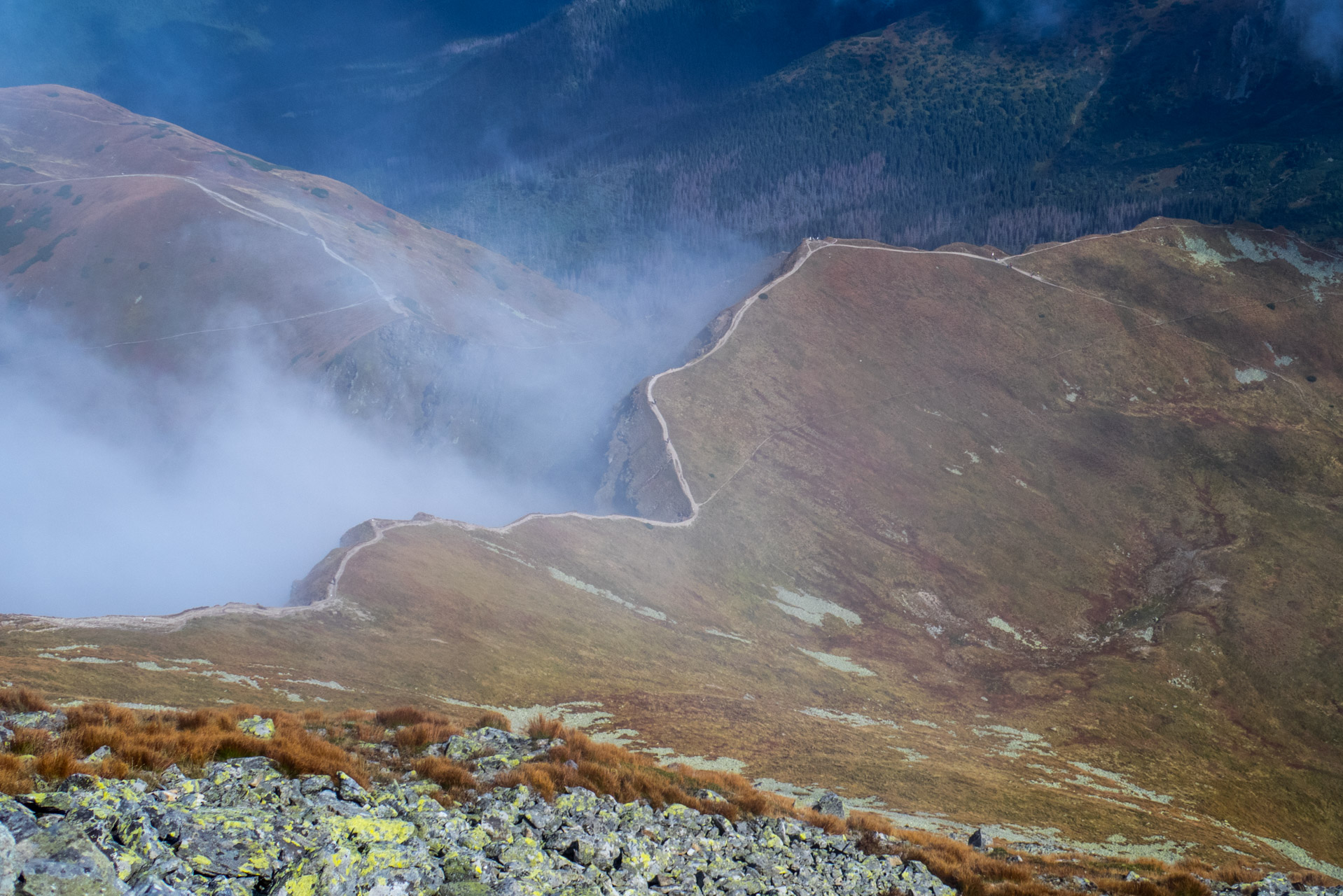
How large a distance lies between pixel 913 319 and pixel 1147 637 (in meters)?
44.7

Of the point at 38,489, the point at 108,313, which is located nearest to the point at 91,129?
the point at 108,313

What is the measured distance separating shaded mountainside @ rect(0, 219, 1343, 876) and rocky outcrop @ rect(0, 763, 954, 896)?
52.8 feet

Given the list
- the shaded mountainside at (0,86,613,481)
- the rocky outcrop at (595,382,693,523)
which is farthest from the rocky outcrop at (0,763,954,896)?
the shaded mountainside at (0,86,613,481)

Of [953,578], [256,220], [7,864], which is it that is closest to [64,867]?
[7,864]

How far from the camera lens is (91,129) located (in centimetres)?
13850

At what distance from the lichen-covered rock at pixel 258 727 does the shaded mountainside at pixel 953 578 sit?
46.9 feet

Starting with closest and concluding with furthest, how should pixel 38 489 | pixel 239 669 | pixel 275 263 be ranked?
pixel 239 669 → pixel 38 489 → pixel 275 263

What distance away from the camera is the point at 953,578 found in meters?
68.3

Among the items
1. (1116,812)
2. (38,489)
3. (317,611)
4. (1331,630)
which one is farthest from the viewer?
(38,489)

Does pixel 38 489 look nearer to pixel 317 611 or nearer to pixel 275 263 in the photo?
pixel 275 263

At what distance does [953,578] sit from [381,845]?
209 feet

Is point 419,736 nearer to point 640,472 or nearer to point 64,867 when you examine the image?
point 64,867

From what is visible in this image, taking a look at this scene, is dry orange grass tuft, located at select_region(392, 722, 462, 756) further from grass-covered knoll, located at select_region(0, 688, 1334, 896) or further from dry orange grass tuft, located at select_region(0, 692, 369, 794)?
dry orange grass tuft, located at select_region(0, 692, 369, 794)

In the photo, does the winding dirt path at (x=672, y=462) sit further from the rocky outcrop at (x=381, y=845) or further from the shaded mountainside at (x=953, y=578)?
the rocky outcrop at (x=381, y=845)
